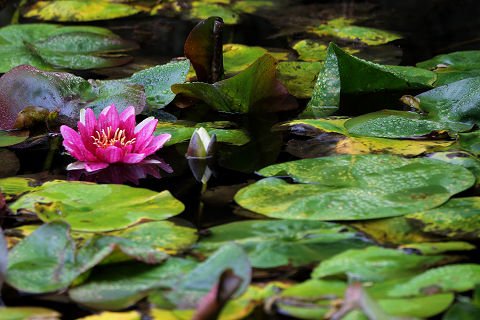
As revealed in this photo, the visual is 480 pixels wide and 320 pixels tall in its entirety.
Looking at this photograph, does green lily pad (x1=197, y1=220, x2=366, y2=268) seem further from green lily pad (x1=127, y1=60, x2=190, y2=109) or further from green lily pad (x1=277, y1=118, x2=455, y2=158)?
green lily pad (x1=127, y1=60, x2=190, y2=109)

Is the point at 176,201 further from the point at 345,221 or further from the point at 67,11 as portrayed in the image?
the point at 67,11

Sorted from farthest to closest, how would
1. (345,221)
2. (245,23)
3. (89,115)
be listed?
(245,23) < (89,115) < (345,221)

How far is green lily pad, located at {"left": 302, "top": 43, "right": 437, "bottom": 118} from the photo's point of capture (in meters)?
2.05

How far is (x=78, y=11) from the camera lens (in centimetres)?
364

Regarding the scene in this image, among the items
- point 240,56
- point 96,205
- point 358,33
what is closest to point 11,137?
point 96,205

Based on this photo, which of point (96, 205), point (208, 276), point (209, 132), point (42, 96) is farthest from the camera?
point (42, 96)

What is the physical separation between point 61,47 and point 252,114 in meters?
1.09

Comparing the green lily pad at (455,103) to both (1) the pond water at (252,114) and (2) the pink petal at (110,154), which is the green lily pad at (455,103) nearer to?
(1) the pond water at (252,114)

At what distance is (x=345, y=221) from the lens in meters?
1.35

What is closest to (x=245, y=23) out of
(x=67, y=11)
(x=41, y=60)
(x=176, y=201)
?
(x=67, y=11)

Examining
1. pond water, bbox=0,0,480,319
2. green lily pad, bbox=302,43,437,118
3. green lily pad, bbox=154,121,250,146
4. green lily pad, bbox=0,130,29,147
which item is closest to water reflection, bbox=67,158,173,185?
pond water, bbox=0,0,480,319

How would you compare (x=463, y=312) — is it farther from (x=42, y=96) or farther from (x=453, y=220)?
(x=42, y=96)

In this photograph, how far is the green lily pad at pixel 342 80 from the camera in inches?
80.7

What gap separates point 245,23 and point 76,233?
2353 millimetres
